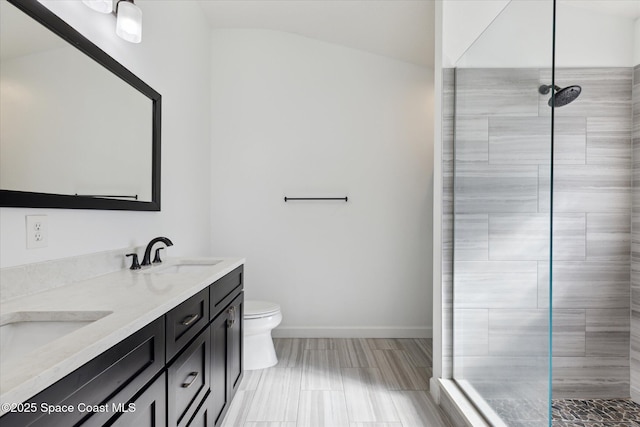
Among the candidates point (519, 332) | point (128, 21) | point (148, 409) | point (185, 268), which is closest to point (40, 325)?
point (148, 409)

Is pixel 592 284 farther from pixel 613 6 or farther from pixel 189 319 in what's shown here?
pixel 189 319

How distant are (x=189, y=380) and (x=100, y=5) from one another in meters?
1.47

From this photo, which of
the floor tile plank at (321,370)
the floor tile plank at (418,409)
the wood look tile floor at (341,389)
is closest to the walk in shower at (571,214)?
the floor tile plank at (418,409)

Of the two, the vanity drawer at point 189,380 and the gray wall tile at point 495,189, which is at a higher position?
the gray wall tile at point 495,189

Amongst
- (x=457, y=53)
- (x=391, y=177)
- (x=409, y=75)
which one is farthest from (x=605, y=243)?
(x=409, y=75)

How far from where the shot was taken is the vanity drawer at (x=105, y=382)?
2.13ft

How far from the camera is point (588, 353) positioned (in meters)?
2.20

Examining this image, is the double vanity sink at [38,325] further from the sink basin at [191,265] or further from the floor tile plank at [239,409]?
the floor tile plank at [239,409]

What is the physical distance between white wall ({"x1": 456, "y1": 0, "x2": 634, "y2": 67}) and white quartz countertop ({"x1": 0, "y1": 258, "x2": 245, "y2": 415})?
1562 millimetres

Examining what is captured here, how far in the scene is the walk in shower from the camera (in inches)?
70.7

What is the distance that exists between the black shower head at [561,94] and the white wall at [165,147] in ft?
5.76

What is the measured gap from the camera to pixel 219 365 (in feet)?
6.03

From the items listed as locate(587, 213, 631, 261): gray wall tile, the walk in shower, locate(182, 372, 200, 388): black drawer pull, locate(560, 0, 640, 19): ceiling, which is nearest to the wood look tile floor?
the walk in shower

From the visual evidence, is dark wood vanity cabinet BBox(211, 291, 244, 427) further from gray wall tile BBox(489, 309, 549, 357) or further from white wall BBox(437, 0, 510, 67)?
white wall BBox(437, 0, 510, 67)
